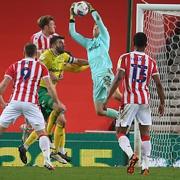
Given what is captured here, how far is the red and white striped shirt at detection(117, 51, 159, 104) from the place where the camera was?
500 inches

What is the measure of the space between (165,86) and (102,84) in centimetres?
125

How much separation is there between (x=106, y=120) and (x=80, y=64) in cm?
476

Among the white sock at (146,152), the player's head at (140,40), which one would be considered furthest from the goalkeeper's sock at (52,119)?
the player's head at (140,40)

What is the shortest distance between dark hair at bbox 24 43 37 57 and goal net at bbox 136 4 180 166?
2.66m

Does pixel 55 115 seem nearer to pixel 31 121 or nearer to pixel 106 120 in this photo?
pixel 31 121

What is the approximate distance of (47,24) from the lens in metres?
15.5

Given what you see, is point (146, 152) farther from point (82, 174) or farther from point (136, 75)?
point (136, 75)

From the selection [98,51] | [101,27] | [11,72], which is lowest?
[11,72]

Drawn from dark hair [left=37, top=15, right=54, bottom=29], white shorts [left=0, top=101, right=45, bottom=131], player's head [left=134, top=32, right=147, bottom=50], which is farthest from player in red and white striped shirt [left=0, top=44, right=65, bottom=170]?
dark hair [left=37, top=15, right=54, bottom=29]

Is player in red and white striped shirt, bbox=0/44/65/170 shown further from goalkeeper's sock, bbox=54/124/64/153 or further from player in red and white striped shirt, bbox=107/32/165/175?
goalkeeper's sock, bbox=54/124/64/153

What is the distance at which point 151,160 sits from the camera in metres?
15.5

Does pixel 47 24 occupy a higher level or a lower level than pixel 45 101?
higher

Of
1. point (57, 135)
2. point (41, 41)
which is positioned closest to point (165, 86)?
point (41, 41)

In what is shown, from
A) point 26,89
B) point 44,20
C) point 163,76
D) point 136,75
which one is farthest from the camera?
point 163,76
